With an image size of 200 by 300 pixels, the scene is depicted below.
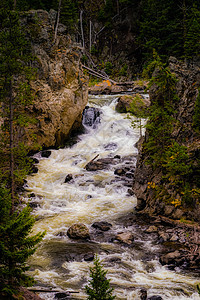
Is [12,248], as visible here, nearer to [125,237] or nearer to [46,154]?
[125,237]

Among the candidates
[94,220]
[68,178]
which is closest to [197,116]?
[94,220]

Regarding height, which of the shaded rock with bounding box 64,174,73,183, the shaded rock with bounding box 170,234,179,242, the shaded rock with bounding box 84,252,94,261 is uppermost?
the shaded rock with bounding box 170,234,179,242

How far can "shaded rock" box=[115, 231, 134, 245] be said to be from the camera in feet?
34.7

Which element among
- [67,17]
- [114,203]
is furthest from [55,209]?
[67,17]

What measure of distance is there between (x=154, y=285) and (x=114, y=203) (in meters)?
7.53

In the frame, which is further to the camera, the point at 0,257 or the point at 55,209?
the point at 55,209

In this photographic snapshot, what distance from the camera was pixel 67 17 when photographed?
38625 mm

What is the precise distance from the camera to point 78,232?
36.2 feet

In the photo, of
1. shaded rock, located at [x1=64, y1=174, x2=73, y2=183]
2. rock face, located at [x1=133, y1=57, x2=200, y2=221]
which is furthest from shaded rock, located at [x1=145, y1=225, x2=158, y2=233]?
shaded rock, located at [x1=64, y1=174, x2=73, y2=183]

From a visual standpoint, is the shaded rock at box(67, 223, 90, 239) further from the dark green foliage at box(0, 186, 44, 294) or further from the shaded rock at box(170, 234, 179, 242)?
the dark green foliage at box(0, 186, 44, 294)

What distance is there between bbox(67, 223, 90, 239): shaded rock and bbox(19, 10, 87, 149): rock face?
1141 centimetres

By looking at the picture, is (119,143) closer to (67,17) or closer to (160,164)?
(160,164)

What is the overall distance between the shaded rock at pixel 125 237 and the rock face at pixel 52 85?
1271 centimetres

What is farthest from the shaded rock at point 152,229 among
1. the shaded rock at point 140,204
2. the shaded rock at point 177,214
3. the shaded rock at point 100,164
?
the shaded rock at point 100,164
